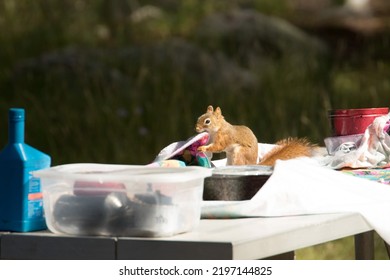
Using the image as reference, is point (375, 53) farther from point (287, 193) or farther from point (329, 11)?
point (287, 193)

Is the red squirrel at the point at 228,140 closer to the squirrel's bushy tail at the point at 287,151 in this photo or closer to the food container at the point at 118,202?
the squirrel's bushy tail at the point at 287,151

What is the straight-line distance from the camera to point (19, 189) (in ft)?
6.27

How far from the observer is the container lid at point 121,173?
180cm

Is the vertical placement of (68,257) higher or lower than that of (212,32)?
lower

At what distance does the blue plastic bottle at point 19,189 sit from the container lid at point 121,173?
0.05 meters

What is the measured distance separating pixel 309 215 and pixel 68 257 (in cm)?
56

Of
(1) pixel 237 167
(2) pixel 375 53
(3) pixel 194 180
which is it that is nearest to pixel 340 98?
(2) pixel 375 53

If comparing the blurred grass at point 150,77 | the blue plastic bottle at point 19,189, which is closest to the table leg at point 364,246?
the blue plastic bottle at point 19,189

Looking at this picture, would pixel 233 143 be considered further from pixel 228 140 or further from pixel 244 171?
pixel 244 171

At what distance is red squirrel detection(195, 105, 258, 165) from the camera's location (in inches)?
97.4

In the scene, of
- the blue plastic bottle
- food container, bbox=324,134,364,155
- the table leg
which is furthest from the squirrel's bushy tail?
the blue plastic bottle

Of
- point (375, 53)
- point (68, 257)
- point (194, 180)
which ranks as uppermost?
point (375, 53)

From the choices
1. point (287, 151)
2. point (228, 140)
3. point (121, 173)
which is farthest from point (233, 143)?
point (121, 173)

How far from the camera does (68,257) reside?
72.2 inches
